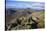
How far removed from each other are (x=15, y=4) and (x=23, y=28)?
0.36 metres

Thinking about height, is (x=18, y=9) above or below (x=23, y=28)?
above

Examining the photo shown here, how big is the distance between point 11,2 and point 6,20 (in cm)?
26

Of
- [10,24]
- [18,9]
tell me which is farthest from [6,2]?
[10,24]

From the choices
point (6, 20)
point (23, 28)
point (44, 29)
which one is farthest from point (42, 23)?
point (6, 20)

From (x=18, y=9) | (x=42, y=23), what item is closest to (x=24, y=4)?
(x=18, y=9)

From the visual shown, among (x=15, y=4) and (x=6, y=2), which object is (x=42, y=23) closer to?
(x=15, y=4)

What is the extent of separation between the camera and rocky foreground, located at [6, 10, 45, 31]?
1260mm

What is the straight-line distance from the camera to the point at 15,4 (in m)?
1.27

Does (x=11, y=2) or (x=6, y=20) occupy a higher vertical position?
(x=11, y=2)

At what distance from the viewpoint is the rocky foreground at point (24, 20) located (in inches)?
49.6

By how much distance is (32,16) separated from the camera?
1293 mm

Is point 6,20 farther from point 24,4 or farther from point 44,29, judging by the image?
point 44,29

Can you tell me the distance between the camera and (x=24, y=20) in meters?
1.29
